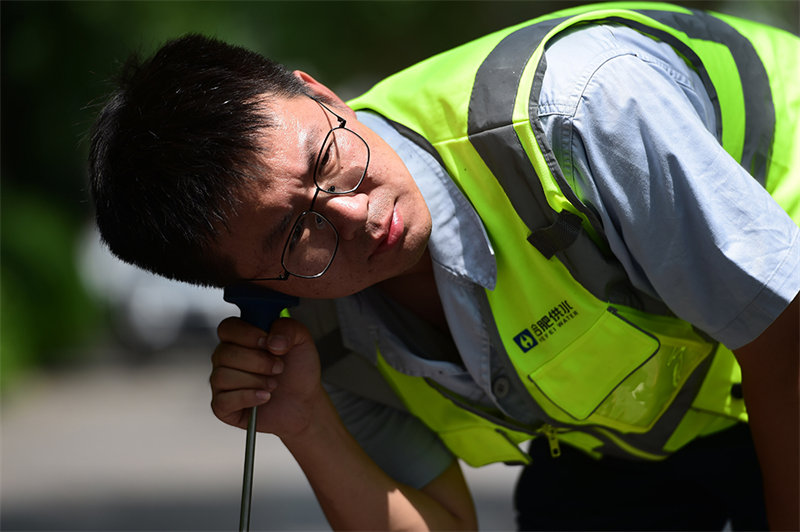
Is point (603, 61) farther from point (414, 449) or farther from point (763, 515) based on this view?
point (763, 515)

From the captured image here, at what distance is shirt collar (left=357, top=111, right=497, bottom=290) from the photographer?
2.07m

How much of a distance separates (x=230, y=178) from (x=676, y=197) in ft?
2.79

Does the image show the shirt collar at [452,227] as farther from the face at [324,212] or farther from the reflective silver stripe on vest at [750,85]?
the reflective silver stripe on vest at [750,85]

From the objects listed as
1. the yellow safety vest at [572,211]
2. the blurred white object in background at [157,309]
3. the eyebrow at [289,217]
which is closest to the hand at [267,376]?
the eyebrow at [289,217]

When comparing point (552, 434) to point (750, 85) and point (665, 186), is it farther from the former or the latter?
point (750, 85)

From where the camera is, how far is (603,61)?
5.92ft

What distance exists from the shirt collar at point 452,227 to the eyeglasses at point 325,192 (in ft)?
0.49

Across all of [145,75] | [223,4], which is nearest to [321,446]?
[145,75]

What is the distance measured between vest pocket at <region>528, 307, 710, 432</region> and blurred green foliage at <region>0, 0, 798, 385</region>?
814 centimetres

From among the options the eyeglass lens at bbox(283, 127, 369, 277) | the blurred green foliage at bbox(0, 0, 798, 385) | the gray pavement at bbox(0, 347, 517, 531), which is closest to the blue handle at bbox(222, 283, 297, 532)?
the eyeglass lens at bbox(283, 127, 369, 277)

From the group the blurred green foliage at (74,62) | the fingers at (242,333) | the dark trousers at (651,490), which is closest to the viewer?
the fingers at (242,333)

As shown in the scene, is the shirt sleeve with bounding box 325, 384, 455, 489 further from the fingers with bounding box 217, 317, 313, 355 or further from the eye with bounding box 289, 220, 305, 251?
the eye with bounding box 289, 220, 305, 251

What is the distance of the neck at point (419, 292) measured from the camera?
2252 millimetres

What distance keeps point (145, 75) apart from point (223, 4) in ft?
29.4
